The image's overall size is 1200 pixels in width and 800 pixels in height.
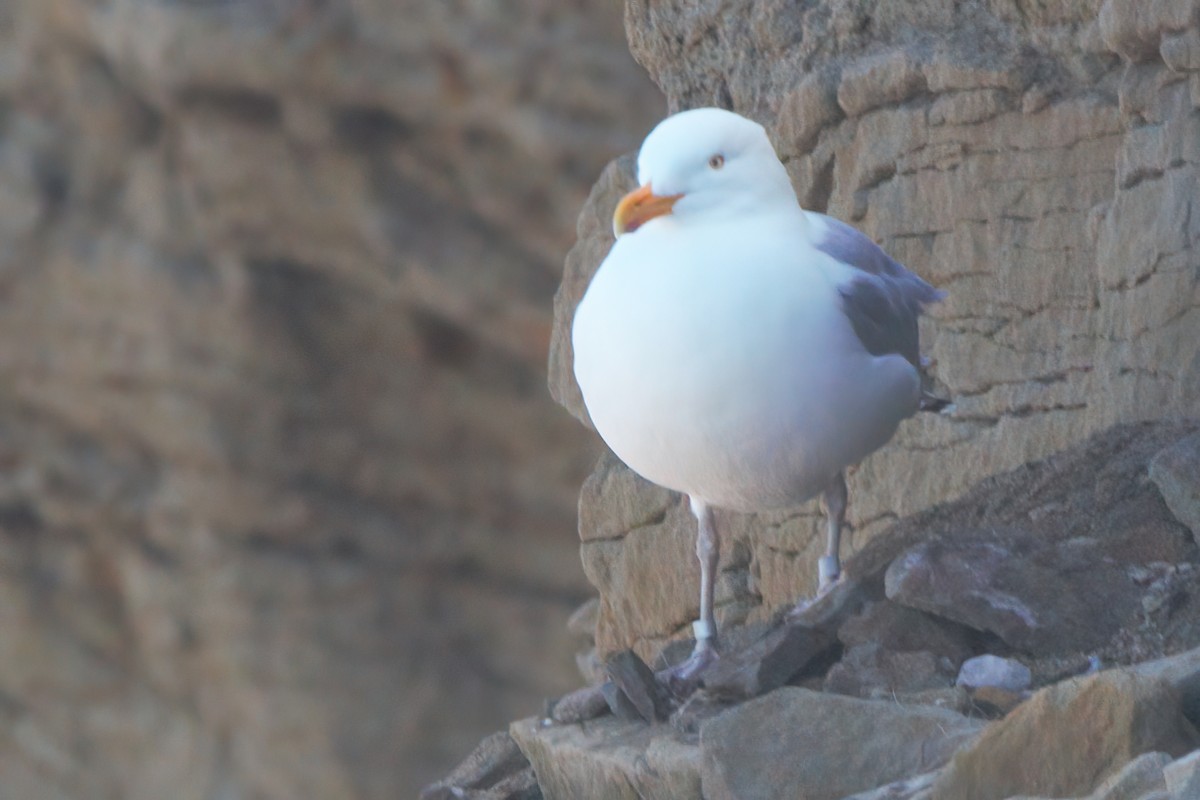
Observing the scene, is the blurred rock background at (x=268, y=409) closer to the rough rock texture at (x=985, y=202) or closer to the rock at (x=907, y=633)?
the rough rock texture at (x=985, y=202)

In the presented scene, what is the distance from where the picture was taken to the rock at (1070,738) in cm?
166

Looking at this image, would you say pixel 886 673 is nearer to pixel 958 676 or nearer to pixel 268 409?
pixel 958 676

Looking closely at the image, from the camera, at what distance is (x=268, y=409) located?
6598 mm

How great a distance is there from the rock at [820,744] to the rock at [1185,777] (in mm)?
441

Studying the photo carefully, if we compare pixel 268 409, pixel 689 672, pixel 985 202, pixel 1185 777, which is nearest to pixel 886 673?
pixel 689 672

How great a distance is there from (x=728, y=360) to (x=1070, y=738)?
2.17ft

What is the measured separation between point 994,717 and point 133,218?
5069 millimetres

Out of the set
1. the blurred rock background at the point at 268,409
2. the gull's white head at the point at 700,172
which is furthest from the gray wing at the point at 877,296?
the blurred rock background at the point at 268,409

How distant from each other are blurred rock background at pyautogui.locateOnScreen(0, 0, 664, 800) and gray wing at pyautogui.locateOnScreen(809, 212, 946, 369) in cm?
351

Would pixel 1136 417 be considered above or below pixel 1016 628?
above

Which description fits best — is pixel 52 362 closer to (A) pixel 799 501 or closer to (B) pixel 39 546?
(B) pixel 39 546

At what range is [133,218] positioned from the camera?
6.53m

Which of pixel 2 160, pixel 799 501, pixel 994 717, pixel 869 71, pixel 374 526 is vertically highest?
pixel 2 160

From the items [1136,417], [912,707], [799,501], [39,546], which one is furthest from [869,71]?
[39,546]
